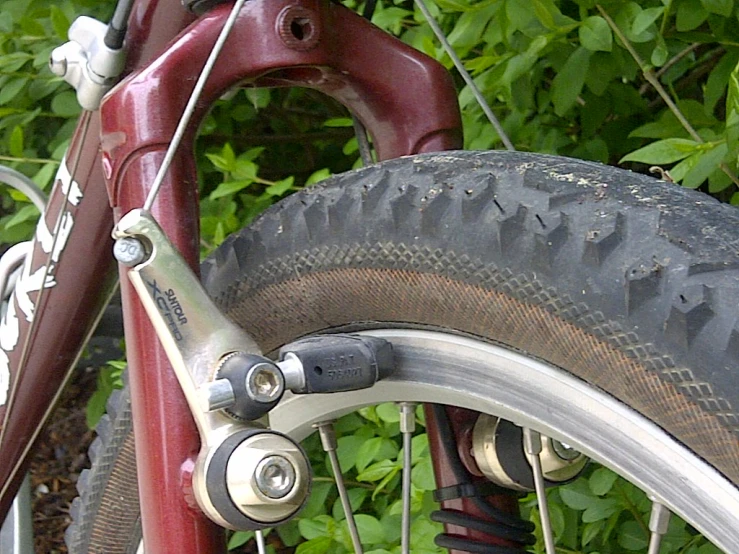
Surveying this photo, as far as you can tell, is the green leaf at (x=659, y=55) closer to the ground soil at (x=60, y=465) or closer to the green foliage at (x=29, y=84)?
the green foliage at (x=29, y=84)

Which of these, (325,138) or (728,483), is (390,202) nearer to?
(728,483)

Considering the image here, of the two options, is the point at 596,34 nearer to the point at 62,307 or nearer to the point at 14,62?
the point at 62,307

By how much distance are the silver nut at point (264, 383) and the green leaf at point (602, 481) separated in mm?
431

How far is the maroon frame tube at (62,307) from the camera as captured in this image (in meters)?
0.67

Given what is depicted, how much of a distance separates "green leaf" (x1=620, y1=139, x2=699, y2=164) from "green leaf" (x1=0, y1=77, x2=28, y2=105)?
0.78 metres

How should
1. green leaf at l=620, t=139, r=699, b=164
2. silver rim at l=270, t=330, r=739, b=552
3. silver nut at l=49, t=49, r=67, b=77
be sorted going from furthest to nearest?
green leaf at l=620, t=139, r=699, b=164 < silver nut at l=49, t=49, r=67, b=77 < silver rim at l=270, t=330, r=739, b=552

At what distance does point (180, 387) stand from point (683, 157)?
1.56 feet

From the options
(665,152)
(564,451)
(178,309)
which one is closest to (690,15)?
(665,152)

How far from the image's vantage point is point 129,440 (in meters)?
0.66

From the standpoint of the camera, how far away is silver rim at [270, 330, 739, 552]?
0.37 meters

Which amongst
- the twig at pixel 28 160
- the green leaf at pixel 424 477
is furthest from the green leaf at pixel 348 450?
the twig at pixel 28 160

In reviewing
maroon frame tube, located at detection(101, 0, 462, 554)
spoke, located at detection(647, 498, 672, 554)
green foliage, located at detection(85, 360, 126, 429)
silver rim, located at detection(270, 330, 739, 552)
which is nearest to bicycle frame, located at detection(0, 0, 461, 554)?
maroon frame tube, located at detection(101, 0, 462, 554)

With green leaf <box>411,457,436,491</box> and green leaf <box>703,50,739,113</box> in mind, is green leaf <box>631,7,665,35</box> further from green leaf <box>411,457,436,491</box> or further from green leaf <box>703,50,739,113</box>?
green leaf <box>411,457,436,491</box>

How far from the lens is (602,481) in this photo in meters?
0.81
